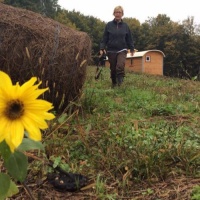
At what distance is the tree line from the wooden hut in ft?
3.88

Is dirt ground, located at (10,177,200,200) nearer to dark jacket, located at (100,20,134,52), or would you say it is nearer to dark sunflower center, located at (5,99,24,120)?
dark sunflower center, located at (5,99,24,120)

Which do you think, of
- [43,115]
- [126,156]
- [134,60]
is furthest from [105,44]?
[134,60]

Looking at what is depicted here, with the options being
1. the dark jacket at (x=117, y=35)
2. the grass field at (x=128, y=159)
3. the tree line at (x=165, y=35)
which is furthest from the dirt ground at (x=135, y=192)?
the tree line at (x=165, y=35)

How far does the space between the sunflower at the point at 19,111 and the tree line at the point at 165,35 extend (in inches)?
1179

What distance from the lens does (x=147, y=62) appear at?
1319 inches

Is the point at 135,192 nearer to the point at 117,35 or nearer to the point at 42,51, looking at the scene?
the point at 42,51

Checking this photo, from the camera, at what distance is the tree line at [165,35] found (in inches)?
1446

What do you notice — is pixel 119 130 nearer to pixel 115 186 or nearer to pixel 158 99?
pixel 115 186

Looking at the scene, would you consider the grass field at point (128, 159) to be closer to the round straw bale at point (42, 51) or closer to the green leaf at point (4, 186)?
the round straw bale at point (42, 51)

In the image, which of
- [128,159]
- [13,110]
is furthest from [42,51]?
[13,110]

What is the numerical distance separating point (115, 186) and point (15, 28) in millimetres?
2802

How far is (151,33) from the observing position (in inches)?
1759

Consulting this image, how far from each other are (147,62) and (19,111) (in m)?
32.8

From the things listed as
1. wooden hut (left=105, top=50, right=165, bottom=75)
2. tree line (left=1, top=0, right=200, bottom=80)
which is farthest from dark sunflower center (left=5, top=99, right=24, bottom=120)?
wooden hut (left=105, top=50, right=165, bottom=75)
